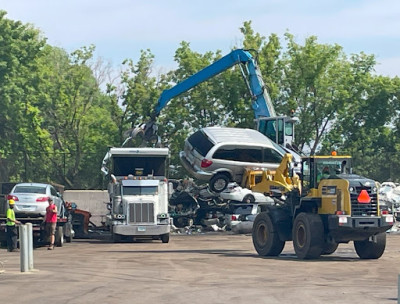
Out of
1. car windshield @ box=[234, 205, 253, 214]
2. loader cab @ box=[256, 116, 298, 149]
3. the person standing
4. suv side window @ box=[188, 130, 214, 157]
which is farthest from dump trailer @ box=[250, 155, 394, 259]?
car windshield @ box=[234, 205, 253, 214]

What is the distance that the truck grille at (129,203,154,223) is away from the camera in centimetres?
3609

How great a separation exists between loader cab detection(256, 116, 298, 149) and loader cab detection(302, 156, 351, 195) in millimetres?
11494

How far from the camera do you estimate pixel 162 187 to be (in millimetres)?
37312

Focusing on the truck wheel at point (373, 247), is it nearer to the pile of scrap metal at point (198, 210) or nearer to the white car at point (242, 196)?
the white car at point (242, 196)

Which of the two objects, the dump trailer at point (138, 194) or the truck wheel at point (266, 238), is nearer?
the truck wheel at point (266, 238)

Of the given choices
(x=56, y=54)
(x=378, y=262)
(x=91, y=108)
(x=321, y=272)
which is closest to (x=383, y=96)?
(x=91, y=108)

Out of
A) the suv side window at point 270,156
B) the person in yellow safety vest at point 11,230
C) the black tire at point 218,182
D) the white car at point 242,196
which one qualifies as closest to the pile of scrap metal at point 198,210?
the white car at point 242,196

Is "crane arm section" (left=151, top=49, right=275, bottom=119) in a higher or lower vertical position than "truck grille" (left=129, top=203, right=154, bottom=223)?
higher

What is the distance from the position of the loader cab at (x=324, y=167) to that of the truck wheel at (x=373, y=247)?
2.06 metres

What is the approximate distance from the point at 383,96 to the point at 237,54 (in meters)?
22.4

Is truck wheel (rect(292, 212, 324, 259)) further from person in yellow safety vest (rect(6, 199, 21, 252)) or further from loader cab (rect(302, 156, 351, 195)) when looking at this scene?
person in yellow safety vest (rect(6, 199, 21, 252))

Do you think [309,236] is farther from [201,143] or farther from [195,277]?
[201,143]

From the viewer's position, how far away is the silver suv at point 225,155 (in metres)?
33.1

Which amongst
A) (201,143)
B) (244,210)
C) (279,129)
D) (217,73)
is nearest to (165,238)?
(201,143)
